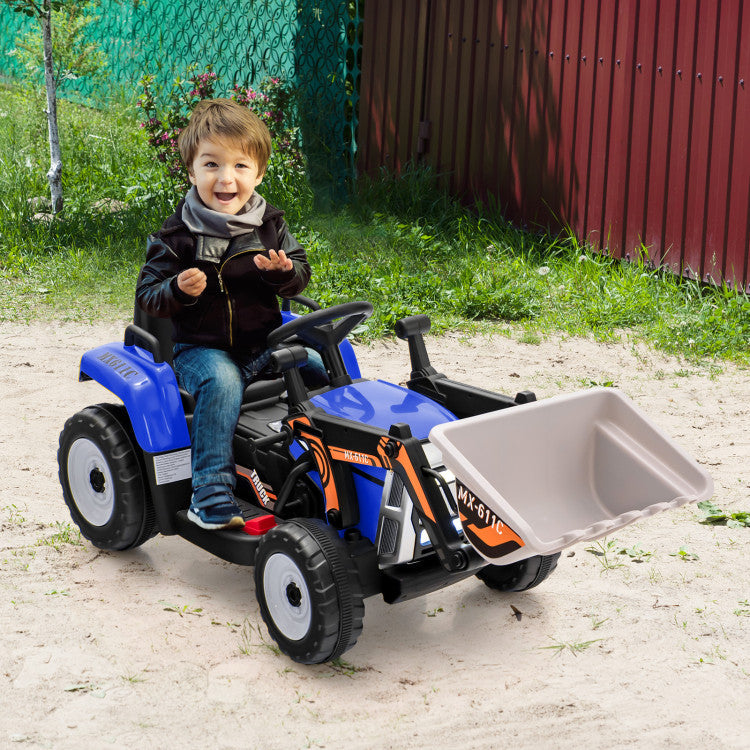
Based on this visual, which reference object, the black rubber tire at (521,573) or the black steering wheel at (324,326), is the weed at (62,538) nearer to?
the black steering wheel at (324,326)

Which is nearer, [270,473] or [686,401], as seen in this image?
[270,473]

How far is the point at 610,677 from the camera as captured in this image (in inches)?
112

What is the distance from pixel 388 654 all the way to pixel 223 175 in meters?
1.48

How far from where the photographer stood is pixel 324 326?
3.18m

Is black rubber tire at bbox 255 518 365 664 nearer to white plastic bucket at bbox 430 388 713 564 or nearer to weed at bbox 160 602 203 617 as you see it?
weed at bbox 160 602 203 617

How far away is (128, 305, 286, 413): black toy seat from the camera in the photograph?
327 centimetres

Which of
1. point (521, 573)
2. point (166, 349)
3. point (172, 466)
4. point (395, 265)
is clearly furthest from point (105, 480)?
point (395, 265)

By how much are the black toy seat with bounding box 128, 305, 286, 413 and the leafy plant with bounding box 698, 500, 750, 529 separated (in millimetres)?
1642

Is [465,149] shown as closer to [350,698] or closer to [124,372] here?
[124,372]

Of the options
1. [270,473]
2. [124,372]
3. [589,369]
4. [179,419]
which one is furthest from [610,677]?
[589,369]

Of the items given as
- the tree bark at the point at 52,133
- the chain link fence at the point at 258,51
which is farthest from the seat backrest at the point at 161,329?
the chain link fence at the point at 258,51

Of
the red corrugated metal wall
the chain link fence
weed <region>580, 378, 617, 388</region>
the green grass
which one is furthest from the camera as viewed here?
the chain link fence

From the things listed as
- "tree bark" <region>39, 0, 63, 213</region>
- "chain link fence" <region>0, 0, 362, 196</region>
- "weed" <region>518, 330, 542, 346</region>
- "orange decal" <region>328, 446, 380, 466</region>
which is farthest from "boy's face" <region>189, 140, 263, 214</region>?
"chain link fence" <region>0, 0, 362, 196</region>

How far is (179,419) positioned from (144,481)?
28cm
